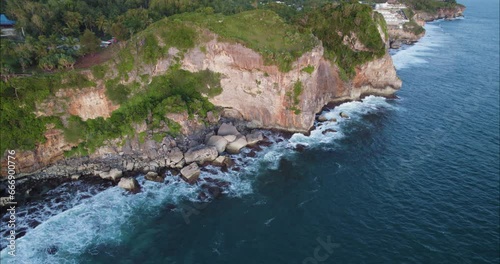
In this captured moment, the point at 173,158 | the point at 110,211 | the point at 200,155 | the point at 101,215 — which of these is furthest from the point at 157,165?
the point at 101,215

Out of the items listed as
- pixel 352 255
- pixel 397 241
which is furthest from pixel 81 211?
pixel 397 241

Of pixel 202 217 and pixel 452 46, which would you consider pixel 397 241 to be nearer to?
pixel 202 217

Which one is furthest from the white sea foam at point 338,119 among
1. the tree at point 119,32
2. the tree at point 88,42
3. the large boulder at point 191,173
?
the tree at point 88,42

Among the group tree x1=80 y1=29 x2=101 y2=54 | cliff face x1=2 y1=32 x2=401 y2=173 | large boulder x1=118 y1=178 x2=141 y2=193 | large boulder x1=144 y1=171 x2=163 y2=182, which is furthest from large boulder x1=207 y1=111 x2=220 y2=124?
tree x1=80 y1=29 x2=101 y2=54

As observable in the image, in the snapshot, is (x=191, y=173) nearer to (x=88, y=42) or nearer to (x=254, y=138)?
(x=254, y=138)

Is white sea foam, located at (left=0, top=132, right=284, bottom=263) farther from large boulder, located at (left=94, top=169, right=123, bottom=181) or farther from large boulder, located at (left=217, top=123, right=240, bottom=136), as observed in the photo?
large boulder, located at (left=217, top=123, right=240, bottom=136)

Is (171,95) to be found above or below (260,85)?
below
